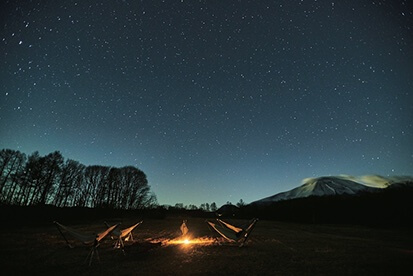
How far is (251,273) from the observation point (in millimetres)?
7570

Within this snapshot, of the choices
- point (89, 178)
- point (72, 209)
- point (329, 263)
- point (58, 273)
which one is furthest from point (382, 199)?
point (89, 178)

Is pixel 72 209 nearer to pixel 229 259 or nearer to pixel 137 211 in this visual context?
pixel 137 211

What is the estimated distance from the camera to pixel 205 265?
28.1 feet

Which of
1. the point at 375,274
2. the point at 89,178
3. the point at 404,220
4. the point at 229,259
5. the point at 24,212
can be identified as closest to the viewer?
the point at 375,274

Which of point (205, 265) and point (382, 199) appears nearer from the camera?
point (205, 265)

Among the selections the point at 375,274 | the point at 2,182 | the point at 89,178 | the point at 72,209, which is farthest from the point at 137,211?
the point at 375,274

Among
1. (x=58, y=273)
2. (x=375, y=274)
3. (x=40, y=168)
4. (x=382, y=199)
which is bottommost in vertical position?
(x=375, y=274)

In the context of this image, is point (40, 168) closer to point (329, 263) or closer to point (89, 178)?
point (89, 178)

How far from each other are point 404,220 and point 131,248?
39.0 m

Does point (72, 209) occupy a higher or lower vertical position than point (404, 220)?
higher

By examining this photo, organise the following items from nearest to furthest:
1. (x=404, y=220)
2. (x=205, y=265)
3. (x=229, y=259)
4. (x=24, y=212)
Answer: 1. (x=205, y=265)
2. (x=229, y=259)
3. (x=24, y=212)
4. (x=404, y=220)

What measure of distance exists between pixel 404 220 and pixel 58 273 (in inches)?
1668

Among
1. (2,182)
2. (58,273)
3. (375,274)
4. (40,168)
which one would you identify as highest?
(40,168)

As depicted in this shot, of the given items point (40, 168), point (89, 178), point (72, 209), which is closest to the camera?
point (72, 209)
